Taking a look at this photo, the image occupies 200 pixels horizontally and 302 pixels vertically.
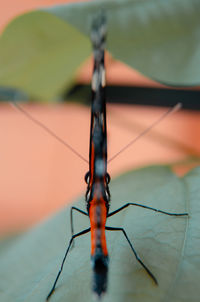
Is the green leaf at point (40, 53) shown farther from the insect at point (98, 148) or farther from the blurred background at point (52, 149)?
the blurred background at point (52, 149)

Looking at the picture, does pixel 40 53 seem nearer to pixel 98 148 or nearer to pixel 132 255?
pixel 98 148

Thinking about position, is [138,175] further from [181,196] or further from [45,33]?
[45,33]

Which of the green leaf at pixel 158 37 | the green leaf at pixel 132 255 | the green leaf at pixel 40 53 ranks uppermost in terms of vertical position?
the green leaf at pixel 40 53

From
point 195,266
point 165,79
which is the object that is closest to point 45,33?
point 165,79

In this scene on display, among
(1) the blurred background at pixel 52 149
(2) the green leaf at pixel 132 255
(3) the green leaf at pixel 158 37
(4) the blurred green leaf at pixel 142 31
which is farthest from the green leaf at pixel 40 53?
(1) the blurred background at pixel 52 149

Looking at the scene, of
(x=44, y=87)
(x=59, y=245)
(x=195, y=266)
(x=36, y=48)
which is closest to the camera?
(x=195, y=266)

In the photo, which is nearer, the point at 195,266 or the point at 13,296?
the point at 195,266

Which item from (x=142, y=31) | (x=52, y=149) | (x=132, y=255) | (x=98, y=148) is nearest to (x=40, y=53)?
(x=142, y=31)
